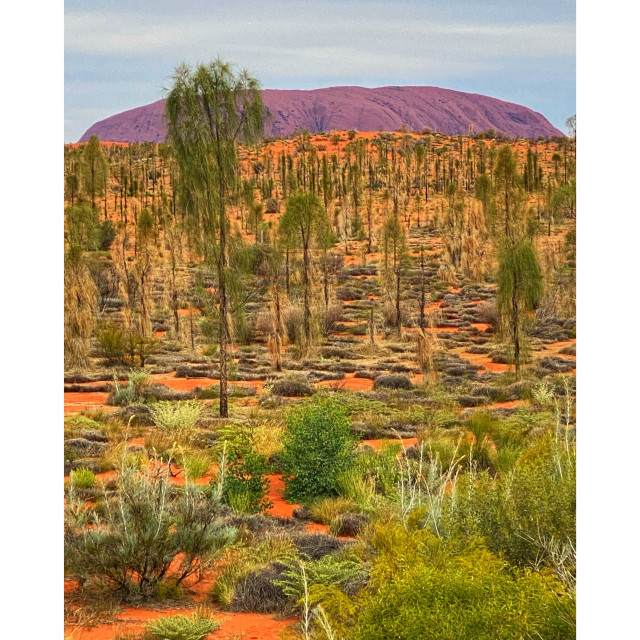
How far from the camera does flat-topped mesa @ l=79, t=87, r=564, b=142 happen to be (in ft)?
107

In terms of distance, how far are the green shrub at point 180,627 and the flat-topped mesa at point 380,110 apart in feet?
85.3

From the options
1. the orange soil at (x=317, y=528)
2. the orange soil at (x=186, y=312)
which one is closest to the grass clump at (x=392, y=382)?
the orange soil at (x=317, y=528)

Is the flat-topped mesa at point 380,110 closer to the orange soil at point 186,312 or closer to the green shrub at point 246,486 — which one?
the orange soil at point 186,312

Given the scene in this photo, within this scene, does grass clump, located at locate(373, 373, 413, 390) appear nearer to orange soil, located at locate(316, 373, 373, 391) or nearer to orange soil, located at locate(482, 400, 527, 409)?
orange soil, located at locate(316, 373, 373, 391)

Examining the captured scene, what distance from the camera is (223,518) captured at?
7.98 metres

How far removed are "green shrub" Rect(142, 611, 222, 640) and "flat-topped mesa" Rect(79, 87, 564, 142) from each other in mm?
25997

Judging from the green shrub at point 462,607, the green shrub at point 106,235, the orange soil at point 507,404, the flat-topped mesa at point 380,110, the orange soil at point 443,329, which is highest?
the flat-topped mesa at point 380,110

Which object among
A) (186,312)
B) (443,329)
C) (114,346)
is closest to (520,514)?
(114,346)

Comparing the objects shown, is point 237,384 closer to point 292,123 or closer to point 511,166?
point 511,166

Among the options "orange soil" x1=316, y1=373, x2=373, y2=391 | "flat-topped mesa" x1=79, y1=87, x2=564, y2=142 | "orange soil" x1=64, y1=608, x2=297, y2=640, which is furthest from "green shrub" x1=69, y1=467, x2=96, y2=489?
"flat-topped mesa" x1=79, y1=87, x2=564, y2=142

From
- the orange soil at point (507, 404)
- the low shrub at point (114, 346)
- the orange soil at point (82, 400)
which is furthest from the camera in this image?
the low shrub at point (114, 346)

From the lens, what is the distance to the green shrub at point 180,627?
532 centimetres

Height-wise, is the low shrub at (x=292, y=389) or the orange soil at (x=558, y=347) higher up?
the orange soil at (x=558, y=347)
